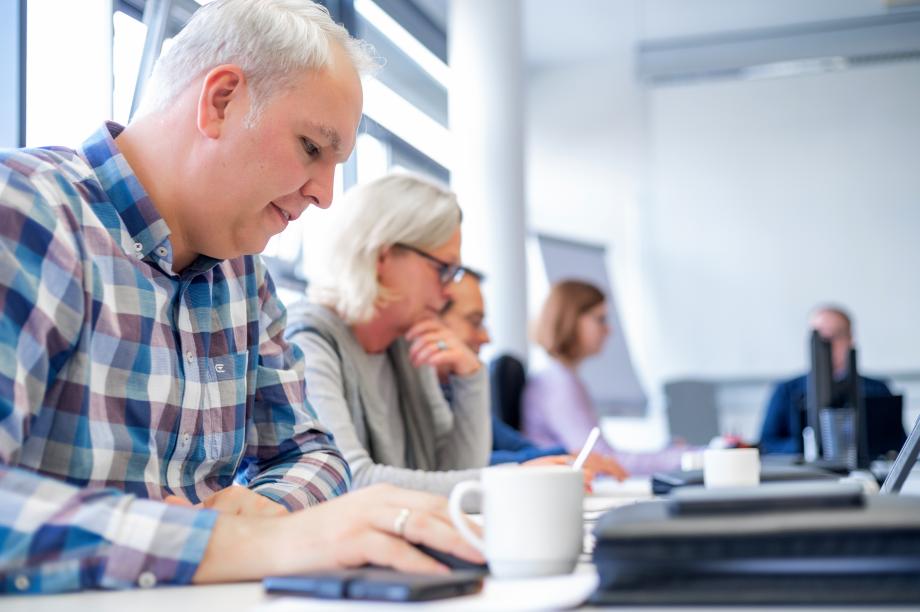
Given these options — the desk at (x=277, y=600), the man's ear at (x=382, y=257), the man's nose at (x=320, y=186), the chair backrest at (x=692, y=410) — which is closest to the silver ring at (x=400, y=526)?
the desk at (x=277, y=600)

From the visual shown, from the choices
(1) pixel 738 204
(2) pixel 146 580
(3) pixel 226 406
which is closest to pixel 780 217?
(1) pixel 738 204

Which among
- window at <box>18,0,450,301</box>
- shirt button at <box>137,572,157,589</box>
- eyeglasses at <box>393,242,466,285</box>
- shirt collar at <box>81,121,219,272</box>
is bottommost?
shirt button at <box>137,572,157,589</box>

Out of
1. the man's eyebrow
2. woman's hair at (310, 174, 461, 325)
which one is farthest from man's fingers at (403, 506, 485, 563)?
woman's hair at (310, 174, 461, 325)

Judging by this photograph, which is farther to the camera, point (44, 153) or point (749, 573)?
point (44, 153)

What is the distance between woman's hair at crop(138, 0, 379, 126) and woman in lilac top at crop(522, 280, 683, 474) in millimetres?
2554

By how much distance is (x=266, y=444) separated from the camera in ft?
5.04

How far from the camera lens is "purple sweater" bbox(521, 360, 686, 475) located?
13.1 ft

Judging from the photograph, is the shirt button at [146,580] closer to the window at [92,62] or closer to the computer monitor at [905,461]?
Answer: the window at [92,62]

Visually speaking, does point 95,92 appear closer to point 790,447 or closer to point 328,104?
point 328,104

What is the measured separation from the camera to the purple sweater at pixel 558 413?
3992 mm

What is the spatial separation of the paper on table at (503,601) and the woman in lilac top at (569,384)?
2.86 m

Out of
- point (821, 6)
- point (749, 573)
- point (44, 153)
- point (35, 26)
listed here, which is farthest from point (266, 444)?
point (821, 6)

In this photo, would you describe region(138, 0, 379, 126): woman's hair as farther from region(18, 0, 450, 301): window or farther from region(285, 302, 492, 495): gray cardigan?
region(285, 302, 492, 495): gray cardigan

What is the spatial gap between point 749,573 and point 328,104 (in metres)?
0.86
